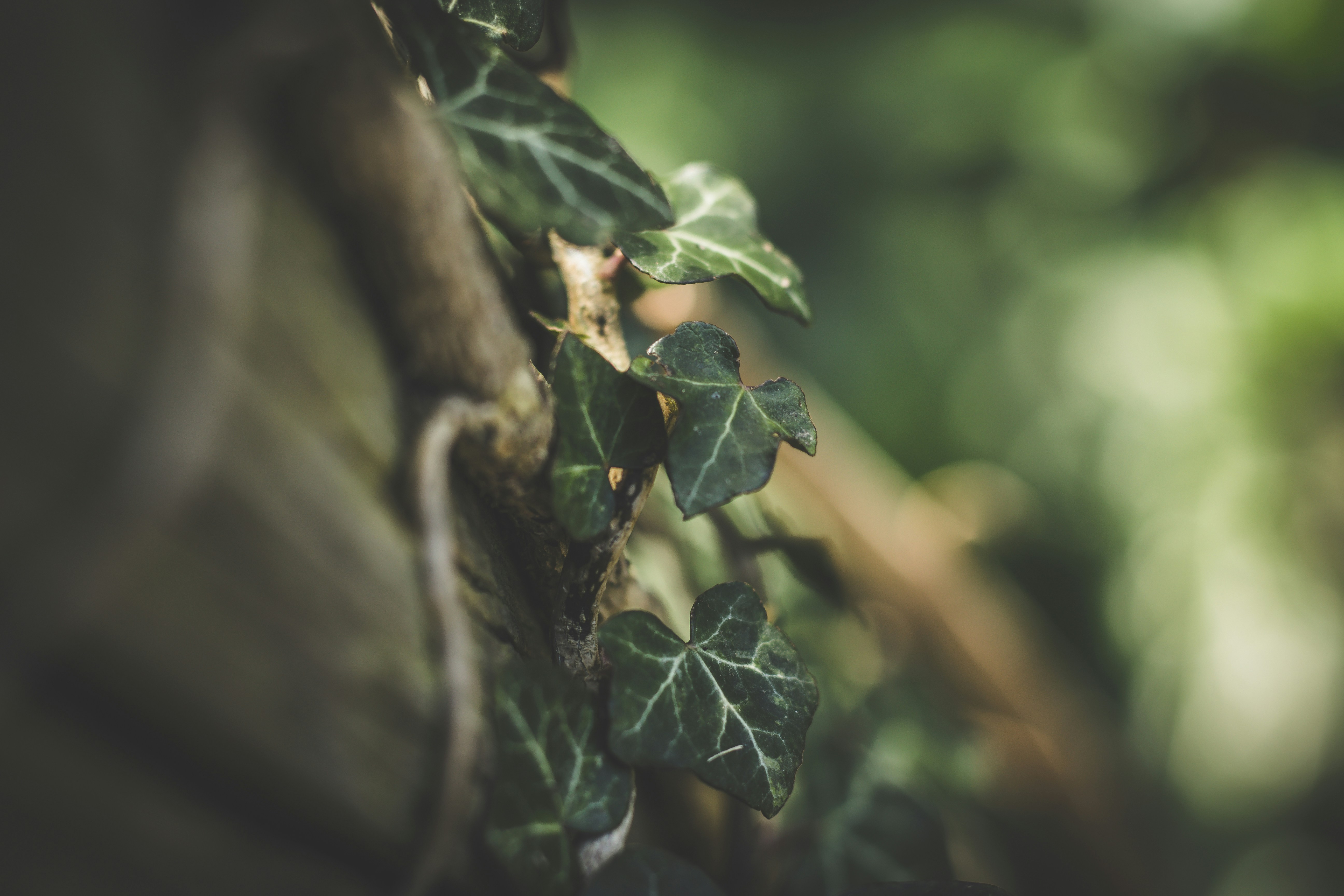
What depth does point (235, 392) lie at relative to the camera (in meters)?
0.18

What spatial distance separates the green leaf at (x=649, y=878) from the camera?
260 millimetres

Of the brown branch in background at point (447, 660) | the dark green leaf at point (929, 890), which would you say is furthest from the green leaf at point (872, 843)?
the brown branch in background at point (447, 660)

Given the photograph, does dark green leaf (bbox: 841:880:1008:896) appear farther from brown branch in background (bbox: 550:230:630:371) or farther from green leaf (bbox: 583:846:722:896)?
brown branch in background (bbox: 550:230:630:371)

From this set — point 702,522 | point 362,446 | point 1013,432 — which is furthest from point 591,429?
point 1013,432

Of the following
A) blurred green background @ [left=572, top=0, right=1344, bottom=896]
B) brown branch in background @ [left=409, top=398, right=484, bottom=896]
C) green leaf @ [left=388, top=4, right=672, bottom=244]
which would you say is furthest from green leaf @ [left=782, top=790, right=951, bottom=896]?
blurred green background @ [left=572, top=0, right=1344, bottom=896]

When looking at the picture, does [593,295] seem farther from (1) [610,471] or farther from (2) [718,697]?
(2) [718,697]

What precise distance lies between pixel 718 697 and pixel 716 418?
127mm

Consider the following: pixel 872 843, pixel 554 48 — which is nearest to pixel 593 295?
pixel 554 48

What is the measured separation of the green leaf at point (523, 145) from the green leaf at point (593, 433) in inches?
2.0

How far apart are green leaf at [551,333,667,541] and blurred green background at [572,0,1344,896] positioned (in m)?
1.19

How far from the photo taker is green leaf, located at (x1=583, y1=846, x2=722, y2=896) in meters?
0.26

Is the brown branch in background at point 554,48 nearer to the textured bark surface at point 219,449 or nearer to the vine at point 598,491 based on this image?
the vine at point 598,491

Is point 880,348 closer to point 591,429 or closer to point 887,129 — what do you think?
point 887,129

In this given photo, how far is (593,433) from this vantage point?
0.92 feet
